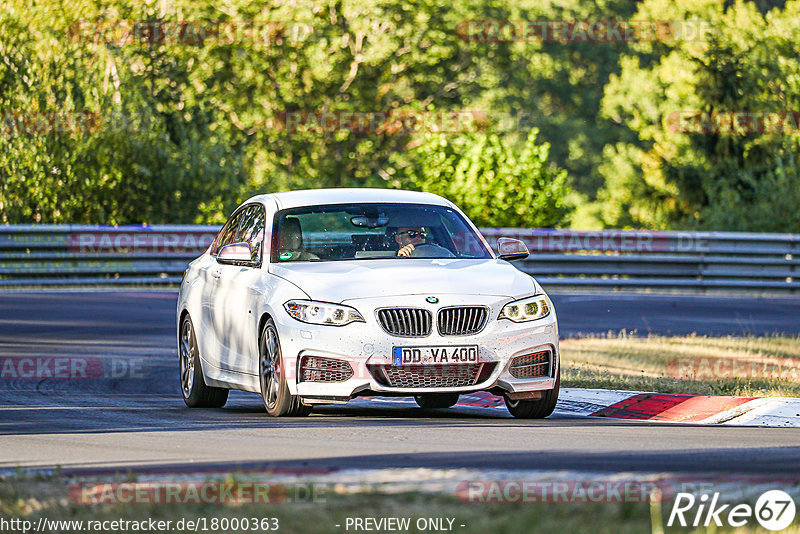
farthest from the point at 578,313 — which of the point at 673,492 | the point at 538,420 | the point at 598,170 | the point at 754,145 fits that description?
the point at 598,170

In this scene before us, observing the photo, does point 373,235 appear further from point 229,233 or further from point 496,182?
point 496,182

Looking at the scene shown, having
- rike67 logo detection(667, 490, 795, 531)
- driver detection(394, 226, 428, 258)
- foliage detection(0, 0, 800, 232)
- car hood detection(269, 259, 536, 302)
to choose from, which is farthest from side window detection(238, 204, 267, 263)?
foliage detection(0, 0, 800, 232)

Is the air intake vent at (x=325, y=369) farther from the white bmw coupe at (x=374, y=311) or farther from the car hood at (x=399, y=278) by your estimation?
the car hood at (x=399, y=278)

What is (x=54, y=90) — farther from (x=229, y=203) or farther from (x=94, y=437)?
(x=94, y=437)

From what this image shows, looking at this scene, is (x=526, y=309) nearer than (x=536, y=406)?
Yes

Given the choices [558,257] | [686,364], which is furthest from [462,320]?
[558,257]

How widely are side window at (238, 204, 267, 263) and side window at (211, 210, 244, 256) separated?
0.16m

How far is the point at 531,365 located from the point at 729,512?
4426mm

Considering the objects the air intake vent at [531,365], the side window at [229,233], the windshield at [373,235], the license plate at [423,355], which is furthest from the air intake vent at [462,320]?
the side window at [229,233]

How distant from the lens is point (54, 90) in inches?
1291

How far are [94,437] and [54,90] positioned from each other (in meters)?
24.2

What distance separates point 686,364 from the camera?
15.8m

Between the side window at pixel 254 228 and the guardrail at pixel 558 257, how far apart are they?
15139 millimetres

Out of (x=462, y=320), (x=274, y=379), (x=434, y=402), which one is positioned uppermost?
(x=462, y=320)
